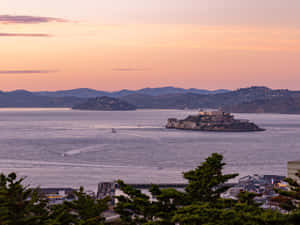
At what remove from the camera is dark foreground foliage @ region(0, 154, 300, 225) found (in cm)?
802

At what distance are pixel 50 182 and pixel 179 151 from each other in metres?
25.8

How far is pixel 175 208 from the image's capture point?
10.1 m

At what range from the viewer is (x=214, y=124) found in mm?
119438

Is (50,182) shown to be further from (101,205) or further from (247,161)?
(101,205)

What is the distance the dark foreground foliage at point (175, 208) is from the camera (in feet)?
26.3

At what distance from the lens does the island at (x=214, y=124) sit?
11438cm

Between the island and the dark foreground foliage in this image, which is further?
the island

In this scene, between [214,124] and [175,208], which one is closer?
[175,208]

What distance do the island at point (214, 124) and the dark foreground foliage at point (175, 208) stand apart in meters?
102

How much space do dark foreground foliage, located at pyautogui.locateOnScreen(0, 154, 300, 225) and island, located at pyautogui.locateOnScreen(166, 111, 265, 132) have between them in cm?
10169

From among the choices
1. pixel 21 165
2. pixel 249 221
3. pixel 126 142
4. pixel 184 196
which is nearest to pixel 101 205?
pixel 184 196

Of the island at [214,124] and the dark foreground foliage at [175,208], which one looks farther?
the island at [214,124]

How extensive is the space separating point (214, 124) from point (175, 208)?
4341 inches

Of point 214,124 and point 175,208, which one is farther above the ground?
point 175,208
